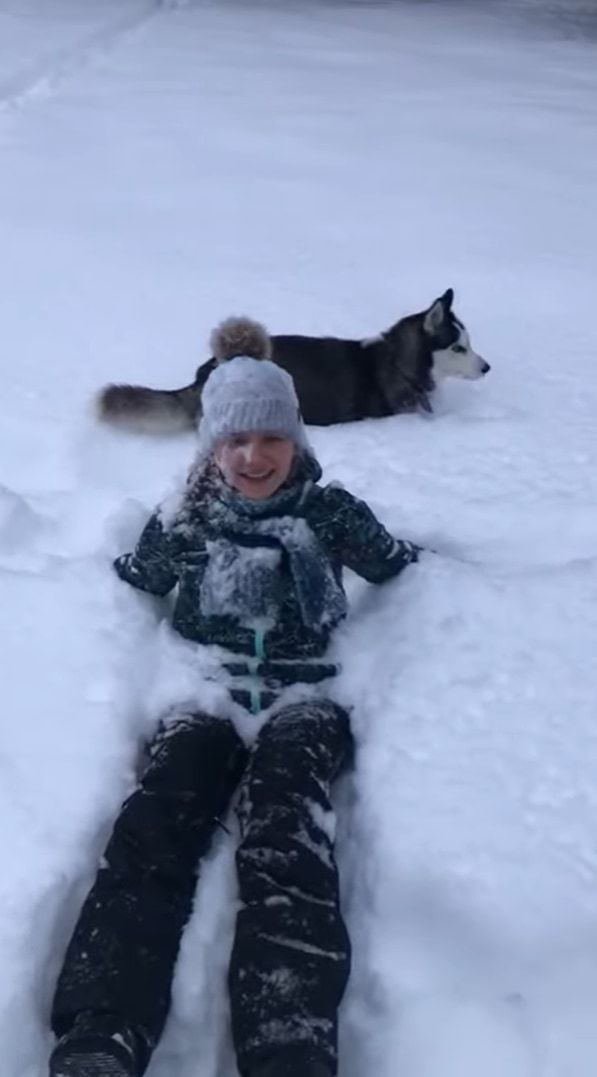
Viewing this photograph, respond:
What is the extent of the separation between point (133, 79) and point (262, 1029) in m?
8.15

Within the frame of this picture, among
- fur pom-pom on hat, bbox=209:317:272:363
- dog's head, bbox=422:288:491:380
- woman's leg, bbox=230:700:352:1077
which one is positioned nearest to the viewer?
woman's leg, bbox=230:700:352:1077

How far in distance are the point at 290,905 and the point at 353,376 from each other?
2.34 meters

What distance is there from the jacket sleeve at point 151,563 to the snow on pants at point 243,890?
15.4 inches

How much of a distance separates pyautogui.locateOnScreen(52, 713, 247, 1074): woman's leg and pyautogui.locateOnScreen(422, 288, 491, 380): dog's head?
2.13m

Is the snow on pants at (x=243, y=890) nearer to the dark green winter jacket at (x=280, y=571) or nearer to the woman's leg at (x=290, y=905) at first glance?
the woman's leg at (x=290, y=905)

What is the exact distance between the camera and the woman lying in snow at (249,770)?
1700 millimetres

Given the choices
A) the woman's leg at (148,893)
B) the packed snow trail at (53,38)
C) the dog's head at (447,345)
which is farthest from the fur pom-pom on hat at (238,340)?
the packed snow trail at (53,38)

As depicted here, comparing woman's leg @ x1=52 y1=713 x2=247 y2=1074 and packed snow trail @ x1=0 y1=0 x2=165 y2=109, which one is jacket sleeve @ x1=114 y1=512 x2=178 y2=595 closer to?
woman's leg @ x1=52 y1=713 x2=247 y2=1074

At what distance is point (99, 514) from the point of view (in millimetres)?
3098

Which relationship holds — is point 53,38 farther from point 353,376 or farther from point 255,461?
point 255,461

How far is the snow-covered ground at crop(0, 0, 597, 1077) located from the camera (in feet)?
6.16

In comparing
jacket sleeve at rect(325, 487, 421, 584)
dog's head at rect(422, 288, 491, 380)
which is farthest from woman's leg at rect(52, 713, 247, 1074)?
dog's head at rect(422, 288, 491, 380)

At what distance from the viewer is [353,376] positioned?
12.8 feet

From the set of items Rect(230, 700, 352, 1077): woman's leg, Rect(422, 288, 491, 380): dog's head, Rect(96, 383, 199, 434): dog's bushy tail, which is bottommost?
Rect(96, 383, 199, 434): dog's bushy tail
